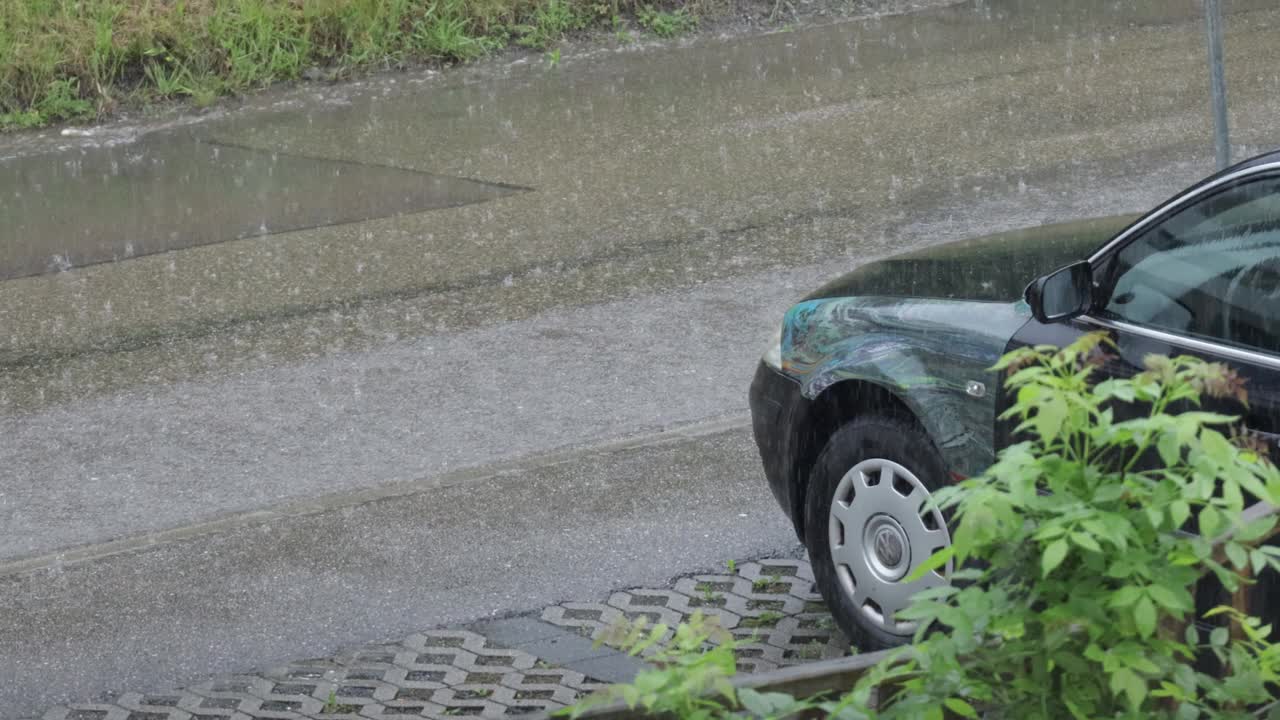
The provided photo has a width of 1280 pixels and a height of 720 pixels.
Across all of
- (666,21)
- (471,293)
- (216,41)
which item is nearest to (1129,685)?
(471,293)

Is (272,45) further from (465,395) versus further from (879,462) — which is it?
(879,462)

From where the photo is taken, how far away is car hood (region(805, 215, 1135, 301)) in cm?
494

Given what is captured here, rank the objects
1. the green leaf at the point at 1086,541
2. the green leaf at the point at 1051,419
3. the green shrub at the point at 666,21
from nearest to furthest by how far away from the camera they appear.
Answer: the green leaf at the point at 1086,541, the green leaf at the point at 1051,419, the green shrub at the point at 666,21

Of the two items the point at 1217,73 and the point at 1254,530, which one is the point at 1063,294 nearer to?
the point at 1254,530

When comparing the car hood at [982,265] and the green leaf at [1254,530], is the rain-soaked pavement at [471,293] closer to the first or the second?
the car hood at [982,265]

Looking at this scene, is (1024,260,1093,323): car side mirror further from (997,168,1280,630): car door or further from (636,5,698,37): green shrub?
(636,5,698,37): green shrub

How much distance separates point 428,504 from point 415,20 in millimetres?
8205

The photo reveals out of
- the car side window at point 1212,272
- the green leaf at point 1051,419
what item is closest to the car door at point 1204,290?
the car side window at point 1212,272

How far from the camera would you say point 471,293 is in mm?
Answer: 8984

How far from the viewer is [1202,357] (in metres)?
4.04

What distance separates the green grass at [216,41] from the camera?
13.0 m

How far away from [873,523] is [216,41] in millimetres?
9985

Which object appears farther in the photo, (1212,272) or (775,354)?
(775,354)

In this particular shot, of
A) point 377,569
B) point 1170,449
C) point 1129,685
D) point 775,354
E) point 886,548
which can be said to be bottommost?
point 377,569
